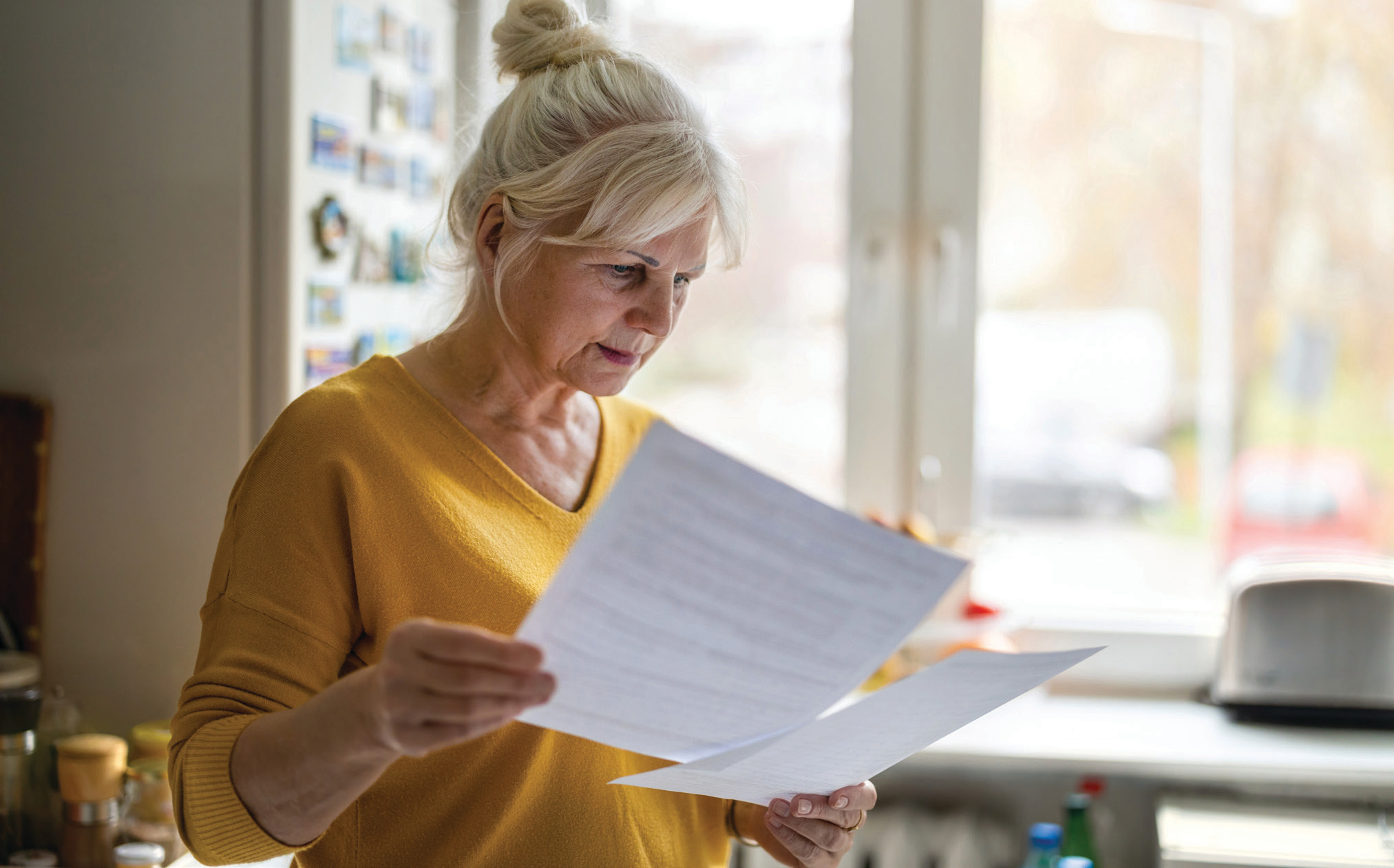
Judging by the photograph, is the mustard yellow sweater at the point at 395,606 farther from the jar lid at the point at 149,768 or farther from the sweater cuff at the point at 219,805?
the jar lid at the point at 149,768

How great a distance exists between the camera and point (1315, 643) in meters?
1.51

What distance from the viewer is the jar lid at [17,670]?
1295 millimetres

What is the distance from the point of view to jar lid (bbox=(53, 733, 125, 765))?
3.97ft

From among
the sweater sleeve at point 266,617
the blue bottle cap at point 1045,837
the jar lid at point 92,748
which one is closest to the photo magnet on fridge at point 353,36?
the sweater sleeve at point 266,617

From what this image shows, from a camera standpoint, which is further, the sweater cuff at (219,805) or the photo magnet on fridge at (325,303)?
the photo magnet on fridge at (325,303)

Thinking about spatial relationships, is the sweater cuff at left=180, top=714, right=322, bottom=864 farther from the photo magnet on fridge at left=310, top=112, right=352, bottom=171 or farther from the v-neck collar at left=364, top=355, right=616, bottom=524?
the photo magnet on fridge at left=310, top=112, right=352, bottom=171

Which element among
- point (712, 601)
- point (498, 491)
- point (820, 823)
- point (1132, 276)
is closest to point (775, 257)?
point (1132, 276)

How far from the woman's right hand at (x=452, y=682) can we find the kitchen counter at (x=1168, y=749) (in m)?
1.05

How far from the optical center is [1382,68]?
1.66 m

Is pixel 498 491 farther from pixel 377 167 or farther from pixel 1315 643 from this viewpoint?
pixel 1315 643

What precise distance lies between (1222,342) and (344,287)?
1.34 metres

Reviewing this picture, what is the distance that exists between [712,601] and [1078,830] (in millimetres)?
1099

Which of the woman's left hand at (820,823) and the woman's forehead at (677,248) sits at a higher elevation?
the woman's forehead at (677,248)

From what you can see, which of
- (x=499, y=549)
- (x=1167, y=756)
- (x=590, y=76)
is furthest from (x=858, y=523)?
(x=1167, y=756)
